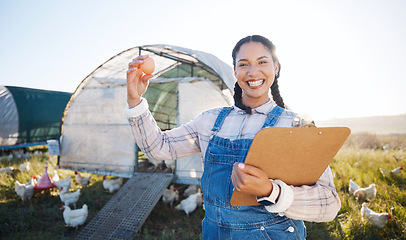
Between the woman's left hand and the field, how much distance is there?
11.1ft

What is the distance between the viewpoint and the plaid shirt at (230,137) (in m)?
1.03

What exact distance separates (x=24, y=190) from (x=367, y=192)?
726 centimetres

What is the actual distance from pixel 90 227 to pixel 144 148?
3398 mm

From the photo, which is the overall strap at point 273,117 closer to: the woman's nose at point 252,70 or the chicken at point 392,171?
the woman's nose at point 252,70

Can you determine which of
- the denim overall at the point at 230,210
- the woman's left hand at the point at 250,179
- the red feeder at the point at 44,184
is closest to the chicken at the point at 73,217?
the red feeder at the point at 44,184

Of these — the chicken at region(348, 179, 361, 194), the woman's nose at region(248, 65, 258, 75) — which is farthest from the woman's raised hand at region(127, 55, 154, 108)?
the chicken at region(348, 179, 361, 194)

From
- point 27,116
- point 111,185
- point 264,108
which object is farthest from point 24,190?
point 27,116

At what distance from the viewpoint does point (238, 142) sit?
1.38 m

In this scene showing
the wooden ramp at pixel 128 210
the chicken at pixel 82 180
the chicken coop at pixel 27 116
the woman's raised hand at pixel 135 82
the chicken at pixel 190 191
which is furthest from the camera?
the chicken coop at pixel 27 116

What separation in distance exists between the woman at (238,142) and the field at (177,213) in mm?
2918

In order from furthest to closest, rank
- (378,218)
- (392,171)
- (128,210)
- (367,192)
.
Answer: (392,171)
(367,192)
(128,210)
(378,218)

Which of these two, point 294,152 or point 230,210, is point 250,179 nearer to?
point 294,152

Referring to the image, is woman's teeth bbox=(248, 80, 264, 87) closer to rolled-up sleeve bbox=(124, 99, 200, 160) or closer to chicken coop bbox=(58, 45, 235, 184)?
rolled-up sleeve bbox=(124, 99, 200, 160)

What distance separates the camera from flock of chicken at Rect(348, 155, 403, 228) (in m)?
3.64
